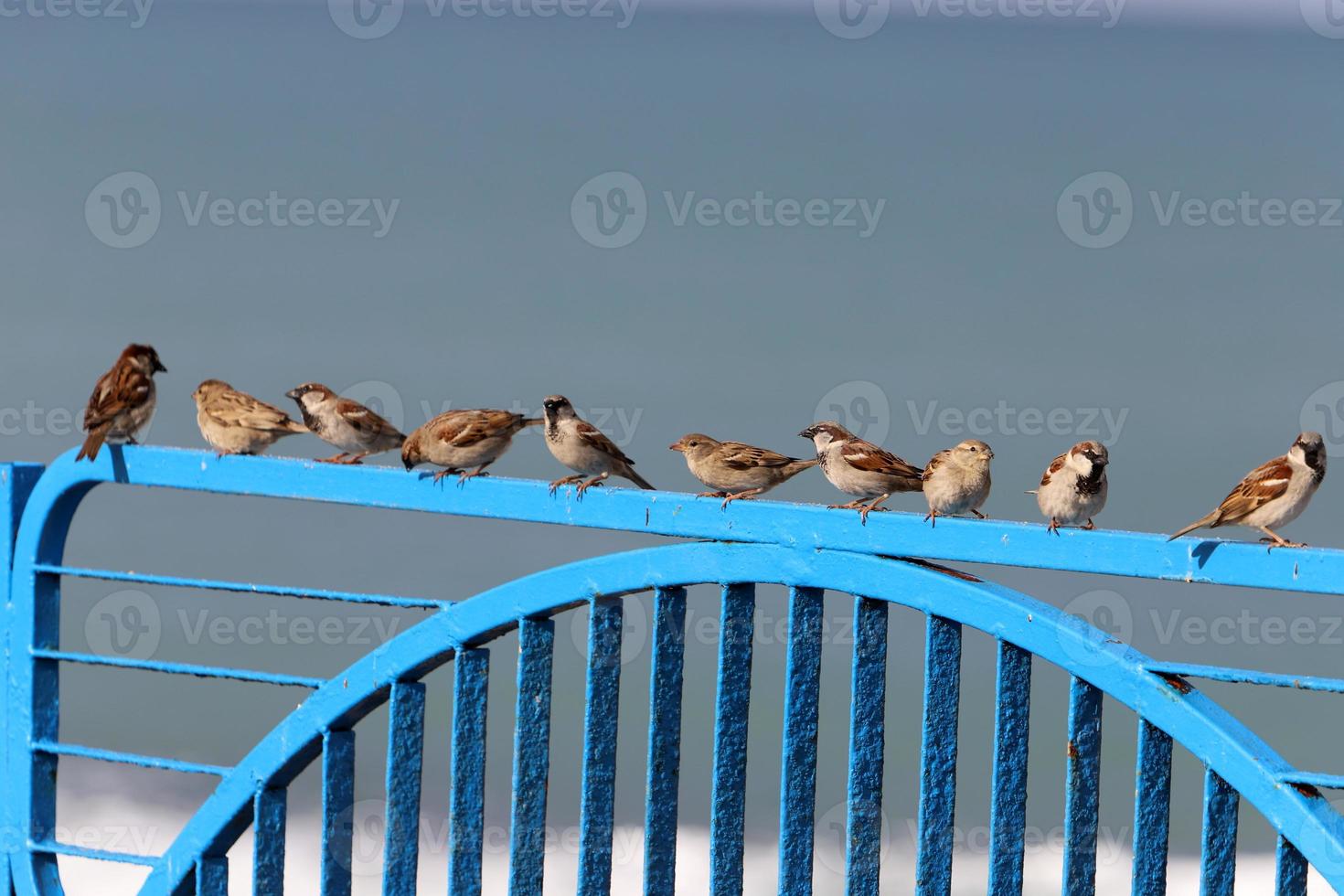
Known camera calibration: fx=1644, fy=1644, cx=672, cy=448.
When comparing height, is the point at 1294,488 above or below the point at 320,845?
above

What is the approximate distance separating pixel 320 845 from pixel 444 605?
2.61ft

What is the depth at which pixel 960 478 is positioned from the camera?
4.74 meters

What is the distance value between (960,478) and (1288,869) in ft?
4.97

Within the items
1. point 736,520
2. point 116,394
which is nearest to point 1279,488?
point 736,520

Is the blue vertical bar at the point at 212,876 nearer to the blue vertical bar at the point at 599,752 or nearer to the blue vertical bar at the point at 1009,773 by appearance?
the blue vertical bar at the point at 599,752

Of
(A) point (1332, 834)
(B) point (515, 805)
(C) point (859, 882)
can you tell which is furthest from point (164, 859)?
(A) point (1332, 834)

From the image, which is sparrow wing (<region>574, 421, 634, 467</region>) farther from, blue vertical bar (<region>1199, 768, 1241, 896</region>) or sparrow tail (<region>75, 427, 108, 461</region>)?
blue vertical bar (<region>1199, 768, 1241, 896</region>)

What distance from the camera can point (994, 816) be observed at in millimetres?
3809

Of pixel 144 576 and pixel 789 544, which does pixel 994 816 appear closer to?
pixel 789 544

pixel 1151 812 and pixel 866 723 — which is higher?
pixel 866 723

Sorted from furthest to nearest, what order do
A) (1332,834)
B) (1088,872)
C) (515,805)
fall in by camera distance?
(515,805) → (1088,872) → (1332,834)

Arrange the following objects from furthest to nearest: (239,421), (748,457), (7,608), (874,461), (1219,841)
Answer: (239,421)
(748,457)
(7,608)
(874,461)
(1219,841)

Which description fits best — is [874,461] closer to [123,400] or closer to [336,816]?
[336,816]

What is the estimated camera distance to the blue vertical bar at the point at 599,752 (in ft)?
14.0
